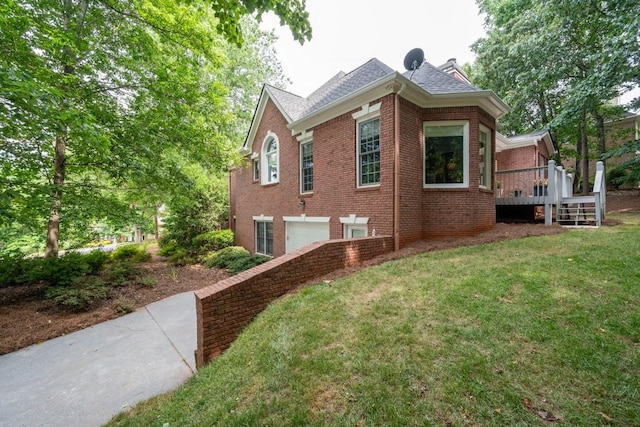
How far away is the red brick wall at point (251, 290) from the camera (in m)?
3.93

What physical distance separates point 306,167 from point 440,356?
8.25m

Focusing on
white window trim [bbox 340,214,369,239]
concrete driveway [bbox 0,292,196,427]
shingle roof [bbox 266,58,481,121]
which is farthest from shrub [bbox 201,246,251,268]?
shingle roof [bbox 266,58,481,121]

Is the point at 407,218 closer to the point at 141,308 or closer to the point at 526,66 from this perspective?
the point at 141,308

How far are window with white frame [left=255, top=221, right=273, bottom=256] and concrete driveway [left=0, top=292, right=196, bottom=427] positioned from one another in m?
6.60

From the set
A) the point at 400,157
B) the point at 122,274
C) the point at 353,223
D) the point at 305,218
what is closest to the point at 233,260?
the point at 122,274

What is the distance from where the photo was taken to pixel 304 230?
10.2m

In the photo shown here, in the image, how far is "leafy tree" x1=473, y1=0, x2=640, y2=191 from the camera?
8.33 metres

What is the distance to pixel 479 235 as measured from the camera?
771cm

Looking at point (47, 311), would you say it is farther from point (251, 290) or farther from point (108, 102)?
point (251, 290)

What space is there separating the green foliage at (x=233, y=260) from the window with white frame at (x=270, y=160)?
3.63 metres

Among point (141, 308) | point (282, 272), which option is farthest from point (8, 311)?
point (282, 272)

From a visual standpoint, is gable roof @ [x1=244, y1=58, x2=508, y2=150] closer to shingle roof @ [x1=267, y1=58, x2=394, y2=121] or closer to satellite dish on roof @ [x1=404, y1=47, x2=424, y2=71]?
shingle roof @ [x1=267, y1=58, x2=394, y2=121]

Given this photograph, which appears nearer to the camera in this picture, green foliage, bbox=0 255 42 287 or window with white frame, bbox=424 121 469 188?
green foliage, bbox=0 255 42 287

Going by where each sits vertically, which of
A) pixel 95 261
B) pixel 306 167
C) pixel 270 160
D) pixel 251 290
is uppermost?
pixel 270 160
